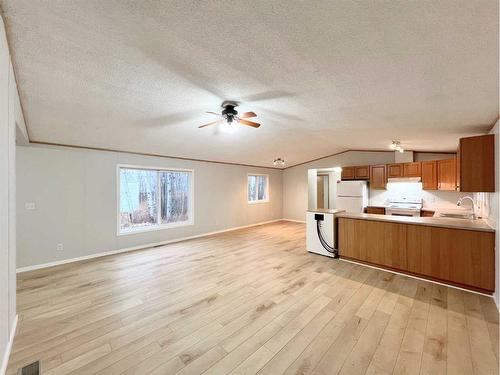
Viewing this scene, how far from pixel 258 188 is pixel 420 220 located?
542 cm

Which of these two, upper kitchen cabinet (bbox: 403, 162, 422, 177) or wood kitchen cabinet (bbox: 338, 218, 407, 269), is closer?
wood kitchen cabinet (bbox: 338, 218, 407, 269)

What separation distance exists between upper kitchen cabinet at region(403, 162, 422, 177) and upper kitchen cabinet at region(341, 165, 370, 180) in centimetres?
92

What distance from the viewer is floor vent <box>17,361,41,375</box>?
1.70m

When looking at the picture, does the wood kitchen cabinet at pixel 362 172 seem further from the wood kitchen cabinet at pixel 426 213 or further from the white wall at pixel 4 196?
the white wall at pixel 4 196

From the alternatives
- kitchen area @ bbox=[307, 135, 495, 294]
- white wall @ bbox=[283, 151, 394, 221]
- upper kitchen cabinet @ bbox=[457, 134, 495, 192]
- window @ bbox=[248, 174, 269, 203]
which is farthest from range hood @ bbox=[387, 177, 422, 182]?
window @ bbox=[248, 174, 269, 203]

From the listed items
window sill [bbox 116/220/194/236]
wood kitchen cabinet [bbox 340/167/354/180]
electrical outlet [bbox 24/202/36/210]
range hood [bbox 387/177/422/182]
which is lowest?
window sill [bbox 116/220/194/236]

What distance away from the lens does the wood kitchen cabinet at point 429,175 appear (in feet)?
17.0

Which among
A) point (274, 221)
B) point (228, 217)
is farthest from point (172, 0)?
point (274, 221)

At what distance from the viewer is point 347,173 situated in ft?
22.4

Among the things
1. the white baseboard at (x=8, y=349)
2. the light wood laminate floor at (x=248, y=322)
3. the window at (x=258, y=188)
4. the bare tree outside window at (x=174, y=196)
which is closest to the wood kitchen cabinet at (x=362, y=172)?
the window at (x=258, y=188)

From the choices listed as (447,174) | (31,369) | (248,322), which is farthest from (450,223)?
(31,369)

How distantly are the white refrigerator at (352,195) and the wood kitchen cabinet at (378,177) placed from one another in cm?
23

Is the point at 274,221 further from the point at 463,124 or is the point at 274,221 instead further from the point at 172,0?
the point at 172,0

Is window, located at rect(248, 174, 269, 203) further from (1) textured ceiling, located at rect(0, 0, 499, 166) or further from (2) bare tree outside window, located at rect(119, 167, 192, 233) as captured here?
(1) textured ceiling, located at rect(0, 0, 499, 166)
